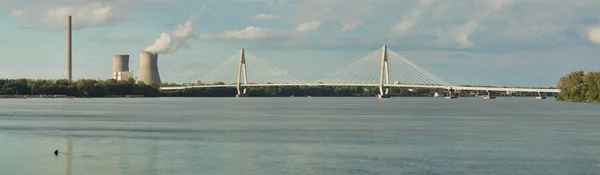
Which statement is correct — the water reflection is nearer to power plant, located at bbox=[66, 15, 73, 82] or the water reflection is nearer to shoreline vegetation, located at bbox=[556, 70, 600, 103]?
shoreline vegetation, located at bbox=[556, 70, 600, 103]

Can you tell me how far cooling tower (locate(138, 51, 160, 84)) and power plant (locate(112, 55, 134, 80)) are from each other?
6.95 meters

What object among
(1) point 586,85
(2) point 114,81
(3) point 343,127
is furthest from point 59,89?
(3) point 343,127

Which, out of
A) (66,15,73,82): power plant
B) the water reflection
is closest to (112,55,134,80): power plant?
(66,15,73,82): power plant

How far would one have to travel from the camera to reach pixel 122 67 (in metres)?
155

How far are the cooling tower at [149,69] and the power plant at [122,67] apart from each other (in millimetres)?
6950

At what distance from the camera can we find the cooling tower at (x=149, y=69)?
142 meters

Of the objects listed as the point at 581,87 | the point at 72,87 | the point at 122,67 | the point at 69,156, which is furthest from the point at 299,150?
the point at 122,67

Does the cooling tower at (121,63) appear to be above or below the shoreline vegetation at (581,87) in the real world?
above

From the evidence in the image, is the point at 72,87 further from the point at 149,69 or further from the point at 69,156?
the point at 69,156

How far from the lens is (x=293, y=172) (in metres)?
20.8

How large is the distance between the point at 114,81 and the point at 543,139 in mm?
119794

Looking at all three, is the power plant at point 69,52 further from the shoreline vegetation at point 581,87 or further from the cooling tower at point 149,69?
the shoreline vegetation at point 581,87

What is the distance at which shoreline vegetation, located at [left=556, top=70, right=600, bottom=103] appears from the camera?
9525 cm

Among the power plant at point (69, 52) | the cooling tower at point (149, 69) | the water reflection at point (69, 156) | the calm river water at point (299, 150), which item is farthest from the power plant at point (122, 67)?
the water reflection at point (69, 156)
